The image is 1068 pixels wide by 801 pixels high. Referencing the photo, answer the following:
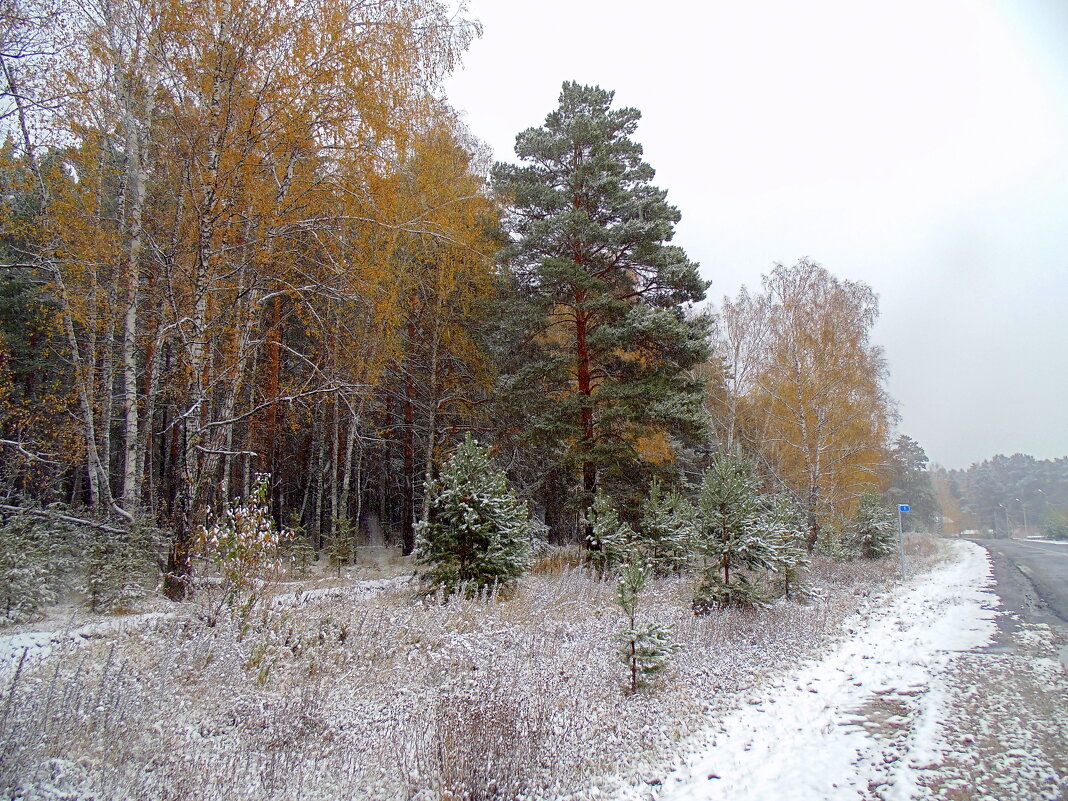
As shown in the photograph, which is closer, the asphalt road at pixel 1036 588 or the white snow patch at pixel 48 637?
the white snow patch at pixel 48 637

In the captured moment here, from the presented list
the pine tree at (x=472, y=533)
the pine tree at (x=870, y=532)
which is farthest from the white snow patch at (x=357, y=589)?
the pine tree at (x=870, y=532)

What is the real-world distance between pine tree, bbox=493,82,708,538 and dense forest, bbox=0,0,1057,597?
0.23 ft

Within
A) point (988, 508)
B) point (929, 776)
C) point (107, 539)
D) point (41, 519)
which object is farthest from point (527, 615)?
point (988, 508)

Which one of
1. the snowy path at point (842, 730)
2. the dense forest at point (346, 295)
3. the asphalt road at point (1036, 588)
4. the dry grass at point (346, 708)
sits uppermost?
the dense forest at point (346, 295)

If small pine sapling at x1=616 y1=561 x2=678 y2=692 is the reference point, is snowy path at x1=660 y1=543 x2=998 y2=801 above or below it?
below

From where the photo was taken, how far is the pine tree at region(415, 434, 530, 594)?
8398 mm

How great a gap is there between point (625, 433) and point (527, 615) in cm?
710

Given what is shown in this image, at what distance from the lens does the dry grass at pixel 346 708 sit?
3145mm

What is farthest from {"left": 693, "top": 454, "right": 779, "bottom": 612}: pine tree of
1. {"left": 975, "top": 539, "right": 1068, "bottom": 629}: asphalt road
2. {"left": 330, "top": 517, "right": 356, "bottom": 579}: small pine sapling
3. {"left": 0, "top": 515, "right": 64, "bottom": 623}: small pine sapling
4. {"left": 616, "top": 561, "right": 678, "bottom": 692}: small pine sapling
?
{"left": 330, "top": 517, "right": 356, "bottom": 579}: small pine sapling

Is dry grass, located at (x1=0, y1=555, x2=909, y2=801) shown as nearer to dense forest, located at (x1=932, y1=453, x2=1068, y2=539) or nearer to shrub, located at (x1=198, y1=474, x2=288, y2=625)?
shrub, located at (x1=198, y1=474, x2=288, y2=625)

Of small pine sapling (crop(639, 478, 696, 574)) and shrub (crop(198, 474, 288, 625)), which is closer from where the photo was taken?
shrub (crop(198, 474, 288, 625))

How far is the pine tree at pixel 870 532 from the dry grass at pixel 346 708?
1413 centimetres

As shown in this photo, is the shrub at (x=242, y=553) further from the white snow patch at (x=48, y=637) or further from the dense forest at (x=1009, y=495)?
the dense forest at (x=1009, y=495)

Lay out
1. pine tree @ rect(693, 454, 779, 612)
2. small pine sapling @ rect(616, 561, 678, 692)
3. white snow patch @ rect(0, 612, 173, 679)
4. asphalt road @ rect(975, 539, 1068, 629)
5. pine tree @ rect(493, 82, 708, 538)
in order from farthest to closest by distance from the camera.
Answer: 1. pine tree @ rect(493, 82, 708, 538)
2. asphalt road @ rect(975, 539, 1068, 629)
3. pine tree @ rect(693, 454, 779, 612)
4. small pine sapling @ rect(616, 561, 678, 692)
5. white snow patch @ rect(0, 612, 173, 679)
